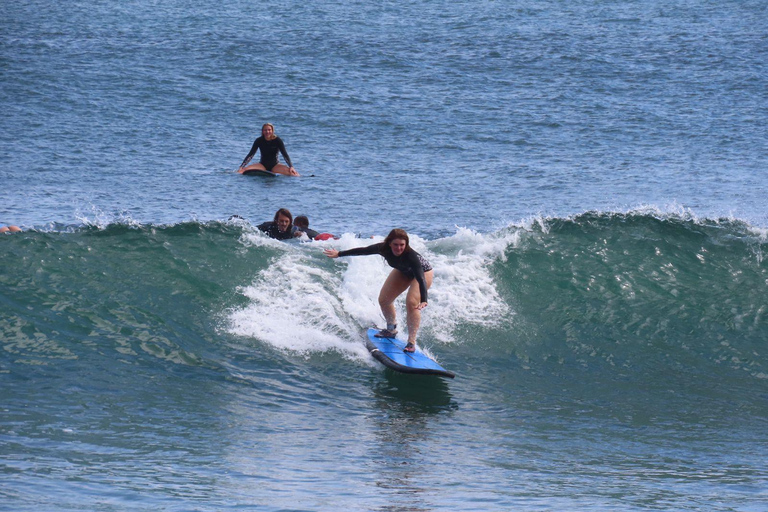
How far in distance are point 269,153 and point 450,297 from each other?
32.2 feet

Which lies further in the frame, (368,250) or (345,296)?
(345,296)

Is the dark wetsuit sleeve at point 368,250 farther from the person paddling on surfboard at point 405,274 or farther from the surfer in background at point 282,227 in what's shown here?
the surfer in background at point 282,227

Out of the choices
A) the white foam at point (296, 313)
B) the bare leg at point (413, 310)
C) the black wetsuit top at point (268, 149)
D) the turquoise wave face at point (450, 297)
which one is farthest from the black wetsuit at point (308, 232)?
the black wetsuit top at point (268, 149)

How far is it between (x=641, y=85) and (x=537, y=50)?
4.52 metres

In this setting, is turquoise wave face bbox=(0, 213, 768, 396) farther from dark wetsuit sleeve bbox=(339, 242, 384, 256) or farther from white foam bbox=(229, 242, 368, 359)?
dark wetsuit sleeve bbox=(339, 242, 384, 256)

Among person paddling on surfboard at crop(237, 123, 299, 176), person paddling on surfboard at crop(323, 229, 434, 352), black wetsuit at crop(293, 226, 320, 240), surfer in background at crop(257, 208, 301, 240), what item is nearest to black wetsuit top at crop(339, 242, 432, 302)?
person paddling on surfboard at crop(323, 229, 434, 352)

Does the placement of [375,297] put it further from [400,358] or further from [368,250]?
[400,358]

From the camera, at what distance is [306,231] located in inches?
588

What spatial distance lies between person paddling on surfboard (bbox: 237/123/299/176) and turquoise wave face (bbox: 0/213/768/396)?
23.0 feet

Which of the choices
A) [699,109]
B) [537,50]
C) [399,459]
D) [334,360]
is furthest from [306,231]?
[537,50]

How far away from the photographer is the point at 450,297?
41.0 ft

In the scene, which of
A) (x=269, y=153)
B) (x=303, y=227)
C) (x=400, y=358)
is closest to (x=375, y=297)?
(x=400, y=358)

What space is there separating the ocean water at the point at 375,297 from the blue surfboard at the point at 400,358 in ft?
0.72

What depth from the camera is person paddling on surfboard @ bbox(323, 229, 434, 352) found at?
1039 centimetres
